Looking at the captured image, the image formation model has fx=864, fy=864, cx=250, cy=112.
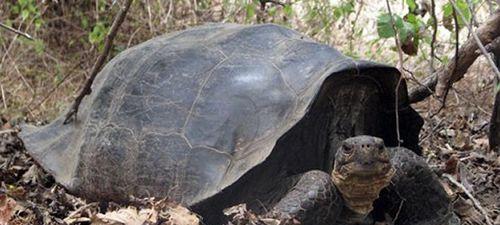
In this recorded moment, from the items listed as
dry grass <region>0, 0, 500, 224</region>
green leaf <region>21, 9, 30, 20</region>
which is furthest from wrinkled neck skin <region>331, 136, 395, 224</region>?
green leaf <region>21, 9, 30, 20</region>

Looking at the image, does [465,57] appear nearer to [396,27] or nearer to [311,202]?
[396,27]

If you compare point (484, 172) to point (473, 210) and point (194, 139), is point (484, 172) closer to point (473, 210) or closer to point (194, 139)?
point (473, 210)

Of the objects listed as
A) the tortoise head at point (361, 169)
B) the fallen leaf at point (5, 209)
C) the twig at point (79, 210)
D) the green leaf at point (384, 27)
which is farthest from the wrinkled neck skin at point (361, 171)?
the fallen leaf at point (5, 209)

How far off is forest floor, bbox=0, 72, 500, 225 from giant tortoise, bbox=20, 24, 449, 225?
16 cm

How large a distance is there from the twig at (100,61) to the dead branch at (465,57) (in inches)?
51.8

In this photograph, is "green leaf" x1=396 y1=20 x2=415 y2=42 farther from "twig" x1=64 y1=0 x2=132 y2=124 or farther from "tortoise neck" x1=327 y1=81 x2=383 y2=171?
"twig" x1=64 y1=0 x2=132 y2=124

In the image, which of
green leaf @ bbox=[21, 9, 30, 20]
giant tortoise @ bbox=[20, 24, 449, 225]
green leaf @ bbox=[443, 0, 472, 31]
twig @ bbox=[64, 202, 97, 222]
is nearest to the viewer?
giant tortoise @ bbox=[20, 24, 449, 225]

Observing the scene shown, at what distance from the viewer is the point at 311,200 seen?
9.62ft

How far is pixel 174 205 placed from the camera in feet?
9.53

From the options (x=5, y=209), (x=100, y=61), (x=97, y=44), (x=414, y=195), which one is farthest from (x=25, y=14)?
(x=414, y=195)

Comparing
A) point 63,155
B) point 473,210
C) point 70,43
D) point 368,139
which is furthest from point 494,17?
point 70,43

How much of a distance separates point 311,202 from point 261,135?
325 mm

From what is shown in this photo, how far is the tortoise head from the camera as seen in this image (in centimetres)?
285

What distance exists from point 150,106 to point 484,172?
1.67 metres
